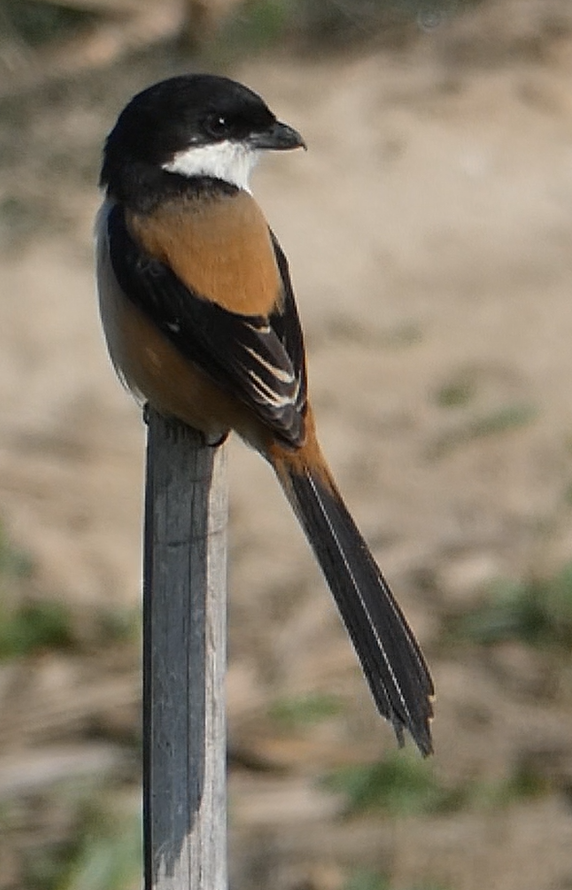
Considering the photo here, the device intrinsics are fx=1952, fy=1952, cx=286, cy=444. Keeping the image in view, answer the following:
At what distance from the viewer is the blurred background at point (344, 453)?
5.83 metres

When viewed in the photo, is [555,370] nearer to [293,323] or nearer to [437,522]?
[437,522]

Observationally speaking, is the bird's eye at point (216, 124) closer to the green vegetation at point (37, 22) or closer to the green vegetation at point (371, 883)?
the green vegetation at point (371, 883)

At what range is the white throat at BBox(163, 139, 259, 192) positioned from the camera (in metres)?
4.59

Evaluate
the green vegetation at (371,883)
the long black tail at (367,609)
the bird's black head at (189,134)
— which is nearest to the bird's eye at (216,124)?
the bird's black head at (189,134)

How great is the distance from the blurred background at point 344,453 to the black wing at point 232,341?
5.77ft

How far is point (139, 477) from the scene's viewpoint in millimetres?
7707

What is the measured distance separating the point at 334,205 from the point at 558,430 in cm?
211

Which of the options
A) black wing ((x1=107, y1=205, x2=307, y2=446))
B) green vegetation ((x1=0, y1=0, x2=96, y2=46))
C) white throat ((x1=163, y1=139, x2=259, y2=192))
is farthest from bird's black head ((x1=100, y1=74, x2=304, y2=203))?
green vegetation ((x1=0, y1=0, x2=96, y2=46))

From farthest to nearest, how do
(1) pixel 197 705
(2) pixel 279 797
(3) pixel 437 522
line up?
(3) pixel 437 522
(2) pixel 279 797
(1) pixel 197 705

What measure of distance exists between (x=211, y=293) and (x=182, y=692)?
1114mm

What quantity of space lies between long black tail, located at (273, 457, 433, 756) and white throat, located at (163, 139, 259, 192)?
823 millimetres

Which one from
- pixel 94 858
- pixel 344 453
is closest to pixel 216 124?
pixel 94 858

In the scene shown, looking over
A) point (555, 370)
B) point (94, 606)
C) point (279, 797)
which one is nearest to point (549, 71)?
point (555, 370)

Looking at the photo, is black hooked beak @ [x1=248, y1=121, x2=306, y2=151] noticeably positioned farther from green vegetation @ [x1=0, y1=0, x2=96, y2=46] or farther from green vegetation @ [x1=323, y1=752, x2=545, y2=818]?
green vegetation @ [x1=0, y1=0, x2=96, y2=46]
